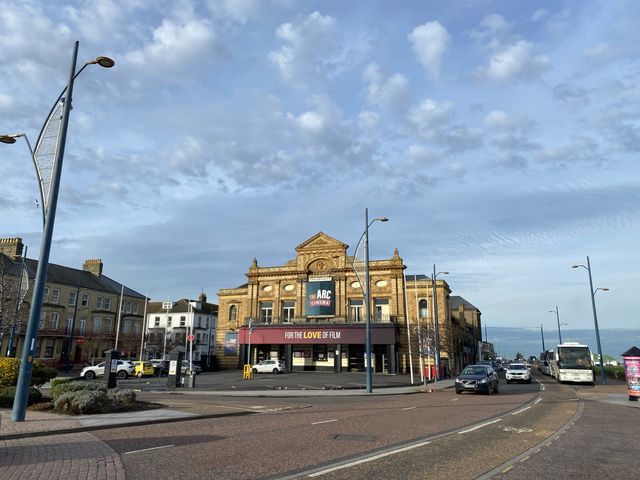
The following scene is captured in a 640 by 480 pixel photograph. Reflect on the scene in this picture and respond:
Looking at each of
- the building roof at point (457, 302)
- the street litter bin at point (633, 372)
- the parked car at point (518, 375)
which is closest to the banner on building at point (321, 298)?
the parked car at point (518, 375)

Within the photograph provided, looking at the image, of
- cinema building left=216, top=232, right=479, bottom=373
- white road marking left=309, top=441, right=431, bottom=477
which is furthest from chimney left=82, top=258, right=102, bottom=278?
white road marking left=309, top=441, right=431, bottom=477

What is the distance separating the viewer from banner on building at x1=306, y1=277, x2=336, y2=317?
5700cm

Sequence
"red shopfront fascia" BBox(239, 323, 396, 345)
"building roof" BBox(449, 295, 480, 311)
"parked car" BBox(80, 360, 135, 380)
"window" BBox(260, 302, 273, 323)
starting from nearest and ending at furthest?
"parked car" BBox(80, 360, 135, 380)
"red shopfront fascia" BBox(239, 323, 396, 345)
"window" BBox(260, 302, 273, 323)
"building roof" BBox(449, 295, 480, 311)

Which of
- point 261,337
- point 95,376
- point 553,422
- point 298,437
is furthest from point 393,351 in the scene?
point 298,437

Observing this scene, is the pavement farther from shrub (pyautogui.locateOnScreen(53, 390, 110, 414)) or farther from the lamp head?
the lamp head

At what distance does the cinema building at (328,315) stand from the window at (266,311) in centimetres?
13

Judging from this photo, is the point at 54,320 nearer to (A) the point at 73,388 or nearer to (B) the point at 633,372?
(A) the point at 73,388

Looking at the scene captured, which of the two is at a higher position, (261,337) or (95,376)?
(261,337)

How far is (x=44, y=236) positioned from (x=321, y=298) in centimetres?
4629

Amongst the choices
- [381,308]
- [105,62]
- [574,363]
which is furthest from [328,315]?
[105,62]

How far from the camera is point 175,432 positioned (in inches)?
435

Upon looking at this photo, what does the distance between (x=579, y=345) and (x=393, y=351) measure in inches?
759

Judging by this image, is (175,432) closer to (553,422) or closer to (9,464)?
(9,464)

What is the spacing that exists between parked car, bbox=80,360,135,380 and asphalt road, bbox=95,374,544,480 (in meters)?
29.6
